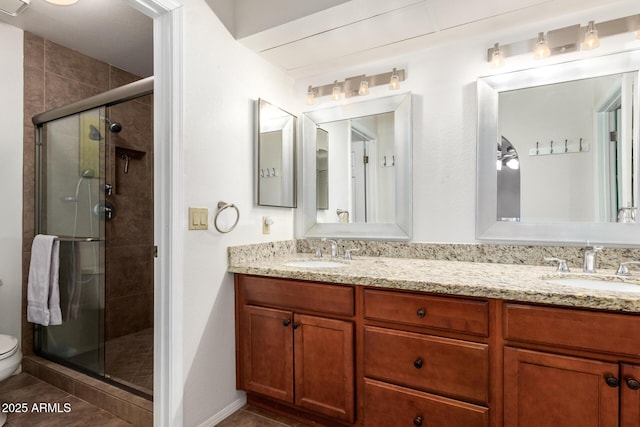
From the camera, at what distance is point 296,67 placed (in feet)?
7.20

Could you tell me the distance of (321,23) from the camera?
1.69m

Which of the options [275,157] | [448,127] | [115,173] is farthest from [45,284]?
[448,127]

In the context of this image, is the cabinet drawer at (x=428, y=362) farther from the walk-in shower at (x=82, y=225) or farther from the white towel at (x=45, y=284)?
the white towel at (x=45, y=284)

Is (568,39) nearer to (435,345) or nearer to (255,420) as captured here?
(435,345)

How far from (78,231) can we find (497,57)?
2758 mm

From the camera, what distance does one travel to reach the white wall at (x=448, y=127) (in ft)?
5.92

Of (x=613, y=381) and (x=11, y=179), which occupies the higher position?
(x=11, y=179)

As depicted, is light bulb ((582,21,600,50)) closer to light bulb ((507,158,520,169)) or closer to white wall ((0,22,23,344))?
light bulb ((507,158,520,169))

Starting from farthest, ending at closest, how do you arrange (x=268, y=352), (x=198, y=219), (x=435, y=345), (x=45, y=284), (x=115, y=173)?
(x=115, y=173)
(x=45, y=284)
(x=268, y=352)
(x=198, y=219)
(x=435, y=345)

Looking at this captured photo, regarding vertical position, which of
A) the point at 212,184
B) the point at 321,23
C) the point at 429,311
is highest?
the point at 321,23

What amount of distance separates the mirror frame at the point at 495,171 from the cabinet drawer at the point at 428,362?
0.73 meters

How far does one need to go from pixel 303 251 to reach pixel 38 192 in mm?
1949

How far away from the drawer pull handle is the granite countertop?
0.70ft

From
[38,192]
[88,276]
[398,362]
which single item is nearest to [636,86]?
[398,362]
